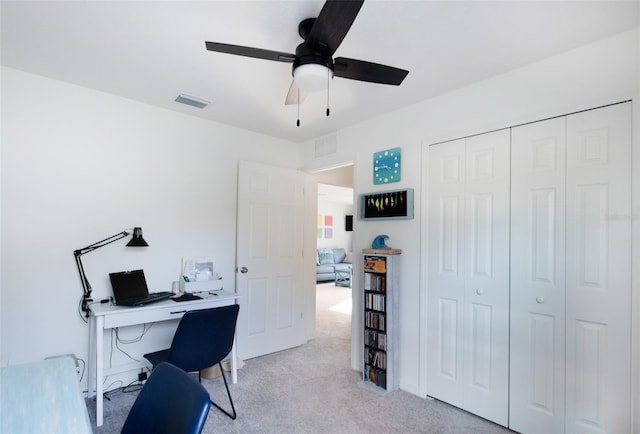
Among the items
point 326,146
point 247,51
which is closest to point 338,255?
point 326,146

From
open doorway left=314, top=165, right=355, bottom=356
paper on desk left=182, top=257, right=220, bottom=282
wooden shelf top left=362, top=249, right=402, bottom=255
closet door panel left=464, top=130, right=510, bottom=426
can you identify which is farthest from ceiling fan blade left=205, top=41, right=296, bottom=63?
open doorway left=314, top=165, right=355, bottom=356

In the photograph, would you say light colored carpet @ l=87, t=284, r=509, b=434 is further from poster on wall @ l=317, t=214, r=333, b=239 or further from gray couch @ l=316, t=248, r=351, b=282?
poster on wall @ l=317, t=214, r=333, b=239

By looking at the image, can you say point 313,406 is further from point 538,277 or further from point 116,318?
point 538,277

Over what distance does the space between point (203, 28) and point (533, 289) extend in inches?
106

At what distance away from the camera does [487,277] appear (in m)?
2.46

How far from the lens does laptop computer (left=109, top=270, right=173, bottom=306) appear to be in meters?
2.66

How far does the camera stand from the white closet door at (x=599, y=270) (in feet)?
6.16

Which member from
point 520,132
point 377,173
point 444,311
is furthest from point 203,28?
point 444,311

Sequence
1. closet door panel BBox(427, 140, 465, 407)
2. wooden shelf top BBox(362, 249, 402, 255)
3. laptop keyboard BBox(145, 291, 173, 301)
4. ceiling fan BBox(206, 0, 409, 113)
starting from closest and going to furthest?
ceiling fan BBox(206, 0, 409, 113), closet door panel BBox(427, 140, 465, 407), laptop keyboard BBox(145, 291, 173, 301), wooden shelf top BBox(362, 249, 402, 255)

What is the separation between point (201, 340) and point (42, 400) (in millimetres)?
1168

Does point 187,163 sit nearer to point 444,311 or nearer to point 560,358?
point 444,311

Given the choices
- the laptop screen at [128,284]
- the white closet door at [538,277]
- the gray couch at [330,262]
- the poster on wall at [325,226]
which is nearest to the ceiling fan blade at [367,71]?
the white closet door at [538,277]

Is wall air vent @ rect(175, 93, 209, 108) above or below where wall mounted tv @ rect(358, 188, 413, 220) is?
above

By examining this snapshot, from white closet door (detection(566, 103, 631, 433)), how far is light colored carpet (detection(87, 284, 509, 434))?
68 cm
